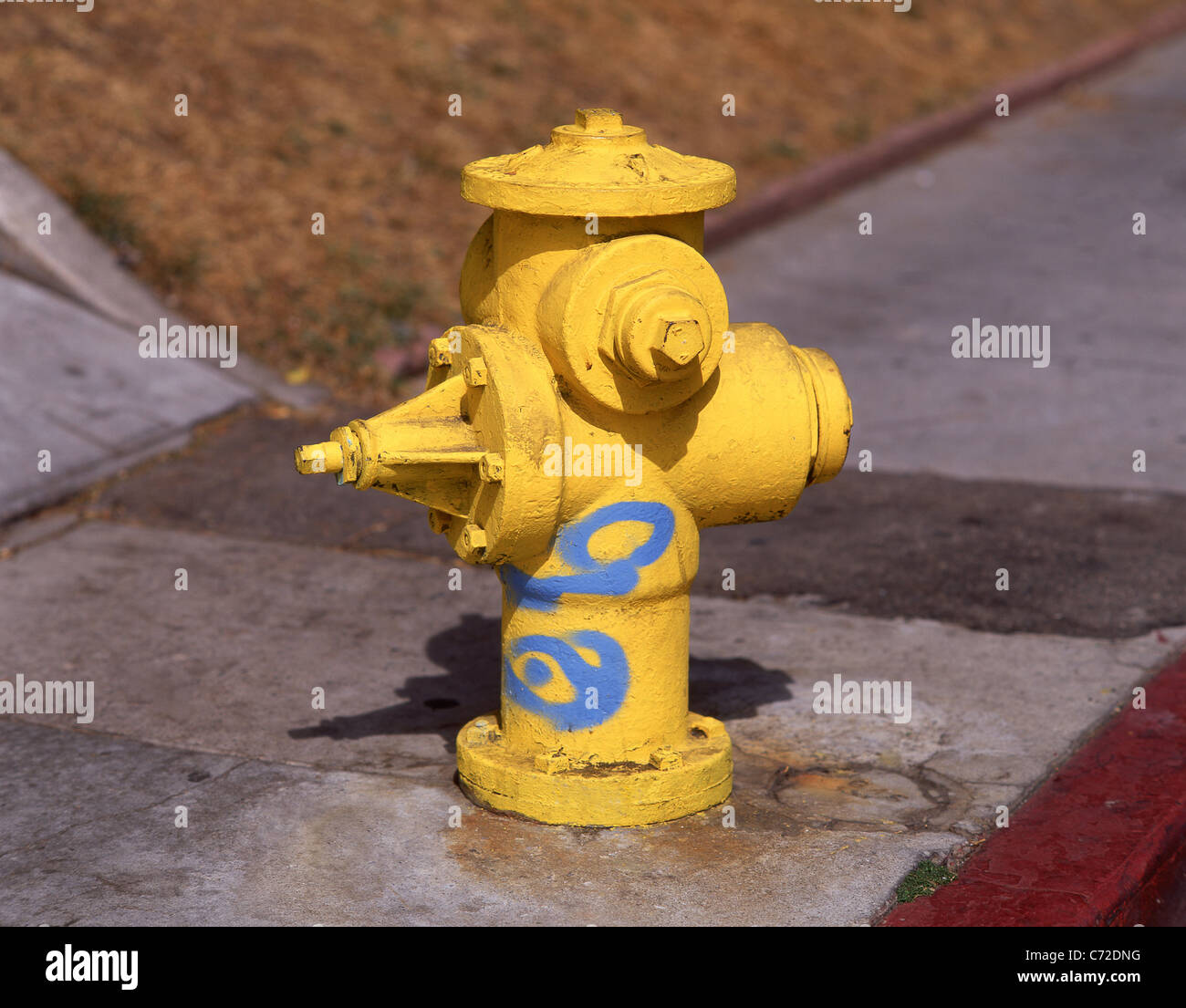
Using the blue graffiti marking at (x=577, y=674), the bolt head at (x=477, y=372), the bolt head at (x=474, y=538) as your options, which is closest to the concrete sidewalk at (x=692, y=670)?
the blue graffiti marking at (x=577, y=674)

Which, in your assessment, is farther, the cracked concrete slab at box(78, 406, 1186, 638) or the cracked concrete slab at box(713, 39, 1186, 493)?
the cracked concrete slab at box(713, 39, 1186, 493)

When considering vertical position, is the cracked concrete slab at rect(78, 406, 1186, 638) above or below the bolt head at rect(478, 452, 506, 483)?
below

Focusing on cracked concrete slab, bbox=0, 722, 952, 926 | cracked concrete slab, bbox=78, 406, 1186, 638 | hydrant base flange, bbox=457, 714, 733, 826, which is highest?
cracked concrete slab, bbox=78, 406, 1186, 638

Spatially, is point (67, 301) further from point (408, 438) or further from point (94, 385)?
point (408, 438)

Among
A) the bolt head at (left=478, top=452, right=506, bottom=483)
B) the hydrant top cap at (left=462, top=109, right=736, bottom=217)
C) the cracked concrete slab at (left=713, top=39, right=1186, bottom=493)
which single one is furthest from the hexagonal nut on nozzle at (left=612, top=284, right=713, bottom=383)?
the cracked concrete slab at (left=713, top=39, right=1186, bottom=493)

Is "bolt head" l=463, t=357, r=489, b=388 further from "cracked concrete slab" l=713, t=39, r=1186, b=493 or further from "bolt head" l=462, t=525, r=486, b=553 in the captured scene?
"cracked concrete slab" l=713, t=39, r=1186, b=493

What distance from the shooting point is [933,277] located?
8945mm

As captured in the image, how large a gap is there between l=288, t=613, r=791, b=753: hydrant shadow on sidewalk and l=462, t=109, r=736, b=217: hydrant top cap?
1479 mm

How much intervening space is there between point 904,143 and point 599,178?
8167 millimetres

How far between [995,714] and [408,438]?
1842 millimetres

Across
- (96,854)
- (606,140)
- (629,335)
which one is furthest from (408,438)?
(96,854)

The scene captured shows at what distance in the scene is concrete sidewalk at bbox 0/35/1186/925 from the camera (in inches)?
137

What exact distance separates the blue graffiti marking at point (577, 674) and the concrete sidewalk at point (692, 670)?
0.85 feet

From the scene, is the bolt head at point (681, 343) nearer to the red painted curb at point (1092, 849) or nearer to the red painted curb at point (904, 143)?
the red painted curb at point (1092, 849)
